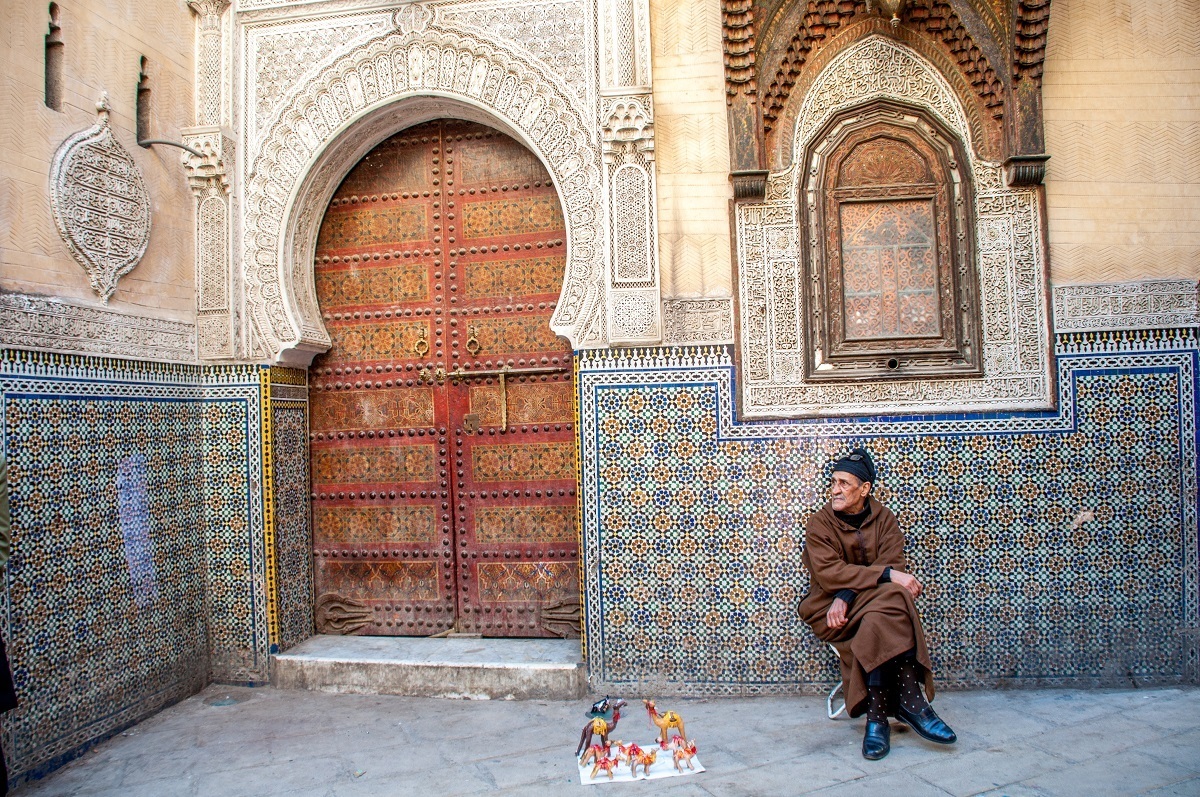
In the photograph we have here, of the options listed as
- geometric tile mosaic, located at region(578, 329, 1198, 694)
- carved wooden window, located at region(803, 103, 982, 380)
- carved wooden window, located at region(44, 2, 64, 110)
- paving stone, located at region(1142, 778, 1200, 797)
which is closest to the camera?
paving stone, located at region(1142, 778, 1200, 797)

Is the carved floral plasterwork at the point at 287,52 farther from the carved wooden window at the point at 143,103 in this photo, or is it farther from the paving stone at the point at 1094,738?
the paving stone at the point at 1094,738

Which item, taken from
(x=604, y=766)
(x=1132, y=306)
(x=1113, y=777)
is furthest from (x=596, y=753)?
(x=1132, y=306)

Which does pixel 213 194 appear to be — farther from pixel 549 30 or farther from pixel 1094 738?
pixel 1094 738

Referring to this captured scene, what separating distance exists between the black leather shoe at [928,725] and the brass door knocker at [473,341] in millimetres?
2471

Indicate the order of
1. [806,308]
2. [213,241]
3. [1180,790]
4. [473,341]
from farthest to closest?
[473,341] < [213,241] < [806,308] < [1180,790]

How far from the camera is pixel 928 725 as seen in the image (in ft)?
9.59

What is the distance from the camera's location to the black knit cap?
3.29m

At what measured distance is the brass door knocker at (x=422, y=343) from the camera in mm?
4105

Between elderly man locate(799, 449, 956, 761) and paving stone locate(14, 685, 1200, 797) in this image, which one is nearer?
paving stone locate(14, 685, 1200, 797)

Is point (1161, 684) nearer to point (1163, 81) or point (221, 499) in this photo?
point (1163, 81)

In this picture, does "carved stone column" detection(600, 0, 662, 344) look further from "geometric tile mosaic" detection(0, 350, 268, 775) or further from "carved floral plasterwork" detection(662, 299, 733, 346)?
"geometric tile mosaic" detection(0, 350, 268, 775)

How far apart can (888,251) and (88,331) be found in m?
3.45

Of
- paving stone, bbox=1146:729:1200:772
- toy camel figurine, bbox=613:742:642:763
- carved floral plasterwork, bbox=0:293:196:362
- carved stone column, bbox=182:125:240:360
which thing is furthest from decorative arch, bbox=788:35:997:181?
carved floral plasterwork, bbox=0:293:196:362

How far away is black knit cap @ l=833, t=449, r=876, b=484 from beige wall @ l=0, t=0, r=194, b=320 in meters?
3.12
